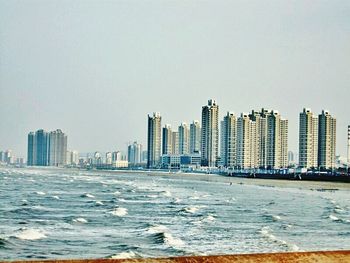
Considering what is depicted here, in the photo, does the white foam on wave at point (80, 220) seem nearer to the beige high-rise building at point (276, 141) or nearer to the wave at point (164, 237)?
the wave at point (164, 237)

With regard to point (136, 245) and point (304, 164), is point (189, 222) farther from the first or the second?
point (304, 164)

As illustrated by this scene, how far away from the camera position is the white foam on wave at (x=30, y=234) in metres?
21.3

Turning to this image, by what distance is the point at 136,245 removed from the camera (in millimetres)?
19750

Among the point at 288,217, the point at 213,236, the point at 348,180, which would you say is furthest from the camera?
the point at 348,180

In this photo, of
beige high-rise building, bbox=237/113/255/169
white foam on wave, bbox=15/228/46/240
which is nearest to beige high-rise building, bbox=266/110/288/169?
beige high-rise building, bbox=237/113/255/169

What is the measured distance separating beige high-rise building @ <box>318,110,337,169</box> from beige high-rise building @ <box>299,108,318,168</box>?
2.30 metres

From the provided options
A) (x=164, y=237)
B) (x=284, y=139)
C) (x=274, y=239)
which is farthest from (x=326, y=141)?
(x=164, y=237)

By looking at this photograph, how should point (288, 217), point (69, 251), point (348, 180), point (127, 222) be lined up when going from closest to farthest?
1. point (69, 251)
2. point (127, 222)
3. point (288, 217)
4. point (348, 180)

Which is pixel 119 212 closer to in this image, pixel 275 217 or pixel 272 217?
pixel 272 217

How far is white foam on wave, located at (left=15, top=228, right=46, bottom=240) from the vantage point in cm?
2130

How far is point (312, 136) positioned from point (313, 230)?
154 m

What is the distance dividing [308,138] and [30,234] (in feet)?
518

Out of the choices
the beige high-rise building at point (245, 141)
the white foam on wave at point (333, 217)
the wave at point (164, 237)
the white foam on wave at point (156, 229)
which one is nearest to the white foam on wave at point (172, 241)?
the wave at point (164, 237)

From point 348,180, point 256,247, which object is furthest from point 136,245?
point 348,180
